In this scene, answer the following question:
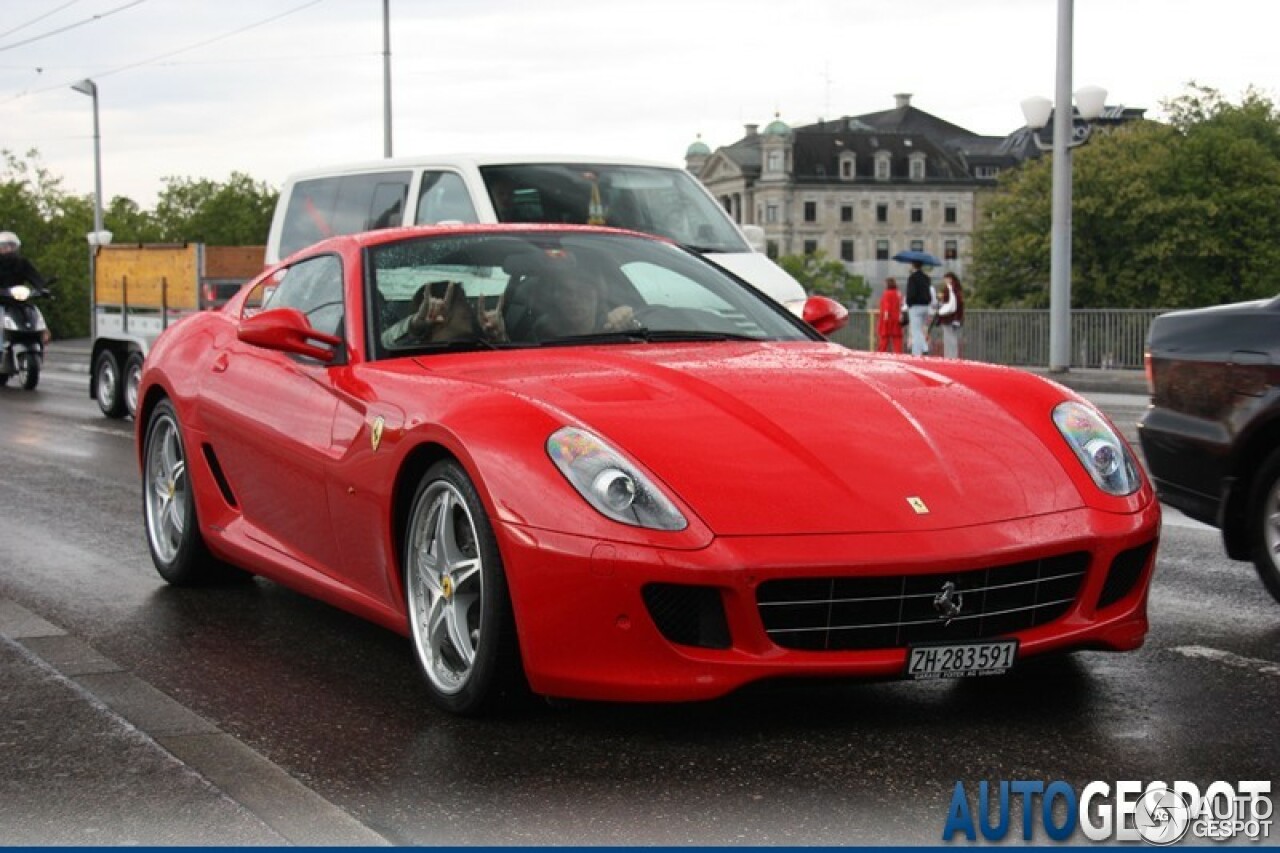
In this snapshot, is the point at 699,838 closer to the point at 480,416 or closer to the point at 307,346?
the point at 480,416

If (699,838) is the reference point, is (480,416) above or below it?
above

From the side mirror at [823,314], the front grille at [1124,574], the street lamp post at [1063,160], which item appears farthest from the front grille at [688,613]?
the street lamp post at [1063,160]

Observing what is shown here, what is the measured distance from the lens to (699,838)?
4.06m

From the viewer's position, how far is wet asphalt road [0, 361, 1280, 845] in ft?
13.9

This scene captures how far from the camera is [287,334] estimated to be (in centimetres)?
613

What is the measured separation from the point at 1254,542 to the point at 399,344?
2991 millimetres

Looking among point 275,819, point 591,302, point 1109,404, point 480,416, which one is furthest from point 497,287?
point 1109,404

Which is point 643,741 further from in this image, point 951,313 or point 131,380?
point 951,313

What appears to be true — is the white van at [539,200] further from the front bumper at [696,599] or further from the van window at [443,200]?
the front bumper at [696,599]

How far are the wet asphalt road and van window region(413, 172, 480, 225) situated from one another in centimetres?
774

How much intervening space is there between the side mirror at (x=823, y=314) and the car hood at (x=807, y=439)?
1122 millimetres

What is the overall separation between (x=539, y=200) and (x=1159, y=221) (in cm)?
7598

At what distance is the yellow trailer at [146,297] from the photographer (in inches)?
718

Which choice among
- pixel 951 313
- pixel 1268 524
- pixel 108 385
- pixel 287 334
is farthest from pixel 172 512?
pixel 951 313
